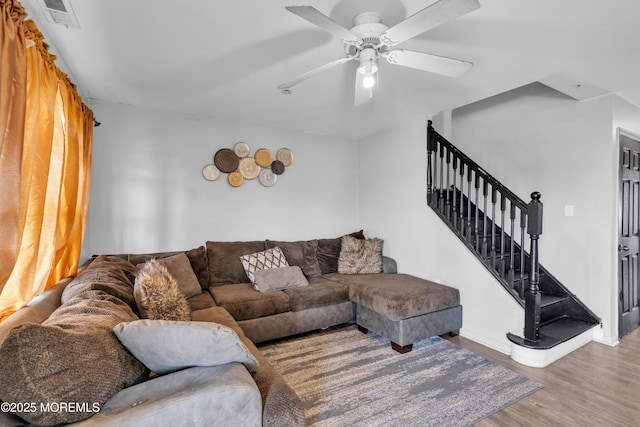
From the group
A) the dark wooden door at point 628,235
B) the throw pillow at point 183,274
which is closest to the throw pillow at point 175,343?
the throw pillow at point 183,274

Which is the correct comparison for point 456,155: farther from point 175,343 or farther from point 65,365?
point 65,365

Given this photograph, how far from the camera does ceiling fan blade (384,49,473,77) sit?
1.84m

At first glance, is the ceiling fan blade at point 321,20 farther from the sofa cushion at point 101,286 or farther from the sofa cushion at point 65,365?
the sofa cushion at point 101,286

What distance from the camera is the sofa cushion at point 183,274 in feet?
9.88

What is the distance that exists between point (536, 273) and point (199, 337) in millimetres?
2726

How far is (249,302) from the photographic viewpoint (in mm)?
2982

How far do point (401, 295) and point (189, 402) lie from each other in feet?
7.52

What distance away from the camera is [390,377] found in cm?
245

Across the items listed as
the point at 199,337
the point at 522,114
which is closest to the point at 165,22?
the point at 199,337

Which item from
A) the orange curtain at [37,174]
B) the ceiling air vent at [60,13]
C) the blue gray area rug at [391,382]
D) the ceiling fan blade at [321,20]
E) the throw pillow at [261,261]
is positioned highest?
the ceiling air vent at [60,13]

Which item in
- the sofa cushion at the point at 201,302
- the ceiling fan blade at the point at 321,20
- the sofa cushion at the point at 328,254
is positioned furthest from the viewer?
the sofa cushion at the point at 328,254

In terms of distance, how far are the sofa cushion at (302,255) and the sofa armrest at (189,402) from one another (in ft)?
8.88

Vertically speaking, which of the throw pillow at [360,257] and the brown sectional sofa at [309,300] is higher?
the throw pillow at [360,257]

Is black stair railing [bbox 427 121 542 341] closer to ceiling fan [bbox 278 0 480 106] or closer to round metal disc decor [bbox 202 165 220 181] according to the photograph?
ceiling fan [bbox 278 0 480 106]
